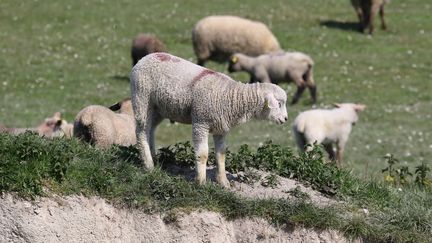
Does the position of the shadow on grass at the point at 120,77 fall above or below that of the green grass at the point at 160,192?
below

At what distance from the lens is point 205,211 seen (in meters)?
8.79

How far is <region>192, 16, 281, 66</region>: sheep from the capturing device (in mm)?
25188

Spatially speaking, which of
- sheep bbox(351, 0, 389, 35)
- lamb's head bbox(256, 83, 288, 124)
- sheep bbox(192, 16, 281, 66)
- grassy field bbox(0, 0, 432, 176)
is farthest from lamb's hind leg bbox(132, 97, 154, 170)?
sheep bbox(351, 0, 389, 35)

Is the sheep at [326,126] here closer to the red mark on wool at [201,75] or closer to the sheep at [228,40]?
the red mark on wool at [201,75]

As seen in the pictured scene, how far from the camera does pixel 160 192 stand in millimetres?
8828

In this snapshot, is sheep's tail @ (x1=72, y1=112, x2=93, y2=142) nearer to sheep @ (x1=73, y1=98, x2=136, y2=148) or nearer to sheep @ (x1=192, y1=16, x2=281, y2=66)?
sheep @ (x1=73, y1=98, x2=136, y2=148)

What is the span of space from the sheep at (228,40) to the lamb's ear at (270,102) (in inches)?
648

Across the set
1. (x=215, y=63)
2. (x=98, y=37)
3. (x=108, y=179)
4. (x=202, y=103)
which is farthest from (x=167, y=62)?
(x=98, y=37)

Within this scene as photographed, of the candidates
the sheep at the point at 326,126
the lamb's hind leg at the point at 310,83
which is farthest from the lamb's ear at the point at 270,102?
the lamb's hind leg at the point at 310,83

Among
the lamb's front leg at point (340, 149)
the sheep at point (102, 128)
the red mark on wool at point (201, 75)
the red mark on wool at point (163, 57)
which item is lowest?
the lamb's front leg at point (340, 149)

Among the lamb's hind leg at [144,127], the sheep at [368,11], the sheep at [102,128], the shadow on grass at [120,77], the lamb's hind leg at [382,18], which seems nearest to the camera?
the lamb's hind leg at [144,127]

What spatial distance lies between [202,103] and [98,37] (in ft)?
63.8

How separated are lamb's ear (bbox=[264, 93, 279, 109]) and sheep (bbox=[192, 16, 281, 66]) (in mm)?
16448

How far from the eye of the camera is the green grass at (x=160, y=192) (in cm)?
861
